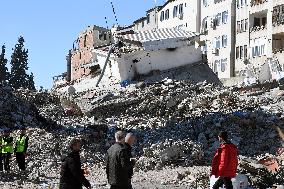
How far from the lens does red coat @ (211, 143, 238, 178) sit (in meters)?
9.57

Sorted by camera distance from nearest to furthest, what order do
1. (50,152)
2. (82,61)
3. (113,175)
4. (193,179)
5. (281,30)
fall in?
(113,175) < (193,179) < (50,152) < (281,30) < (82,61)

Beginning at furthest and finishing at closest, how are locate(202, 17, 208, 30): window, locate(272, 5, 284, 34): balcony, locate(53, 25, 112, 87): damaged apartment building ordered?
locate(53, 25, 112, 87): damaged apartment building, locate(202, 17, 208, 30): window, locate(272, 5, 284, 34): balcony

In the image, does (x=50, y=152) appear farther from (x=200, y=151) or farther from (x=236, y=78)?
(x=236, y=78)

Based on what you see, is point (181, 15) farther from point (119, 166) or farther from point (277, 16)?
point (119, 166)

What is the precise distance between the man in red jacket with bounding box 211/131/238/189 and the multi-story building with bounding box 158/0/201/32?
49.1 meters

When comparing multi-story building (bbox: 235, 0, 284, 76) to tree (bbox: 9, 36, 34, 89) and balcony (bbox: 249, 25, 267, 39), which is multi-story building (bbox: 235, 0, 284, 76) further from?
tree (bbox: 9, 36, 34, 89)

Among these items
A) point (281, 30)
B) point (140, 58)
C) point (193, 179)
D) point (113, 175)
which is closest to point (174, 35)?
point (140, 58)

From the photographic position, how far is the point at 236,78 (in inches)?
2046

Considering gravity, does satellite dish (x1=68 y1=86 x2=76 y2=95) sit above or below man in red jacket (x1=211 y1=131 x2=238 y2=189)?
above

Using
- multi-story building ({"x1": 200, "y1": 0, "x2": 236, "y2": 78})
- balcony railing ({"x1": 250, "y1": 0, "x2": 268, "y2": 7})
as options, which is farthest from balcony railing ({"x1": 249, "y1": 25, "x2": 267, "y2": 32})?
multi-story building ({"x1": 200, "y1": 0, "x2": 236, "y2": 78})

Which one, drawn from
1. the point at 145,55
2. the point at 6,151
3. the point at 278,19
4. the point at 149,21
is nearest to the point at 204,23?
the point at 278,19

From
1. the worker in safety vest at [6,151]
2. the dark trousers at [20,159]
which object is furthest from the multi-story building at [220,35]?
the dark trousers at [20,159]

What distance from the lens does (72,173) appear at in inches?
304

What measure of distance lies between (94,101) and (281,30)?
20.4 m
